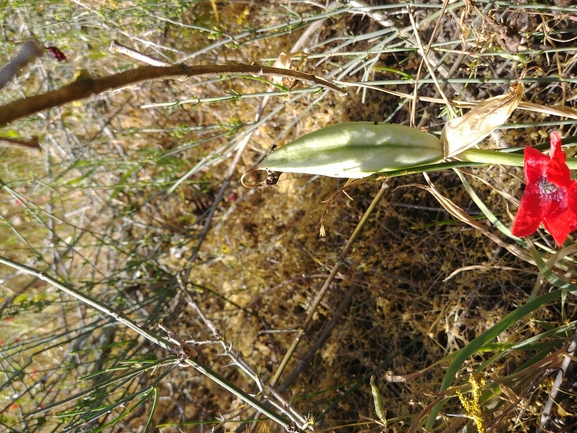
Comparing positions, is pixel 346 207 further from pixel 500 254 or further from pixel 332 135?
pixel 332 135

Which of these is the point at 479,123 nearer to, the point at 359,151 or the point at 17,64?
the point at 359,151

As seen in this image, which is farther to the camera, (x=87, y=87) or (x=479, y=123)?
(x=479, y=123)

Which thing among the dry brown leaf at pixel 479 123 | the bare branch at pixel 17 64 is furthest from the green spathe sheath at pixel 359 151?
the bare branch at pixel 17 64

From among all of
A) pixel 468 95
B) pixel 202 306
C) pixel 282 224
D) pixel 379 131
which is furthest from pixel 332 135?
pixel 202 306

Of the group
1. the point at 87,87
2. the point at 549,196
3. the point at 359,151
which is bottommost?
the point at 549,196

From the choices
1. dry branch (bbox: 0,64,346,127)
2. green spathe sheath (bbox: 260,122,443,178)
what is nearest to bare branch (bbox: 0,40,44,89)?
dry branch (bbox: 0,64,346,127)

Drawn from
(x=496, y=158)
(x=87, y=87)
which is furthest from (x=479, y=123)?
(x=87, y=87)

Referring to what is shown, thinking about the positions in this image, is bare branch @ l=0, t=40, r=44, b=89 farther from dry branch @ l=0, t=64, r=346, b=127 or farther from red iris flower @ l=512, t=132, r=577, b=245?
red iris flower @ l=512, t=132, r=577, b=245
